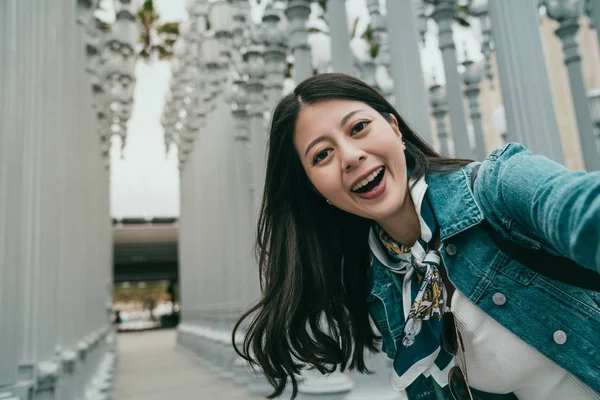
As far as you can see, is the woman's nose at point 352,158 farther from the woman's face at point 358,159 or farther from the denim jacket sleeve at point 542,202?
the denim jacket sleeve at point 542,202

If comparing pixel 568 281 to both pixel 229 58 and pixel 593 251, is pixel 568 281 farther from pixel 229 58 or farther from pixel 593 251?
pixel 229 58

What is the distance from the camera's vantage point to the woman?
138cm

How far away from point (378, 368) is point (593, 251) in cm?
360

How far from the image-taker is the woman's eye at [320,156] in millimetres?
1817

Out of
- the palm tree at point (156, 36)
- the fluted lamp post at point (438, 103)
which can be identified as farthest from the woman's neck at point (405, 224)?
the palm tree at point (156, 36)

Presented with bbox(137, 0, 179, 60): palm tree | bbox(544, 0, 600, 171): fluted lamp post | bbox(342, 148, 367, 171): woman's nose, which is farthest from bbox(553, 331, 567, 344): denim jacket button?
bbox(137, 0, 179, 60): palm tree

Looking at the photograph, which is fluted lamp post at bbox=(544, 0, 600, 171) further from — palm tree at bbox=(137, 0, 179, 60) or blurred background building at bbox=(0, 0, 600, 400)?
palm tree at bbox=(137, 0, 179, 60)

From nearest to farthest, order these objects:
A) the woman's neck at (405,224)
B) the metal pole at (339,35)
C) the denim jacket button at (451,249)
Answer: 1. the denim jacket button at (451,249)
2. the woman's neck at (405,224)
3. the metal pole at (339,35)

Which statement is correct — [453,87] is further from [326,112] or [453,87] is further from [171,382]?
[171,382]

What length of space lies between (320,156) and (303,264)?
53 cm

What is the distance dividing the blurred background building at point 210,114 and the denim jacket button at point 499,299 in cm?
146

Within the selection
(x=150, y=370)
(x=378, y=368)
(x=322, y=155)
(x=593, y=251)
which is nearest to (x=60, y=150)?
(x=378, y=368)

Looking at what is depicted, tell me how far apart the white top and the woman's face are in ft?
1.34

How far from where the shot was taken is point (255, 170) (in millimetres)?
7012
